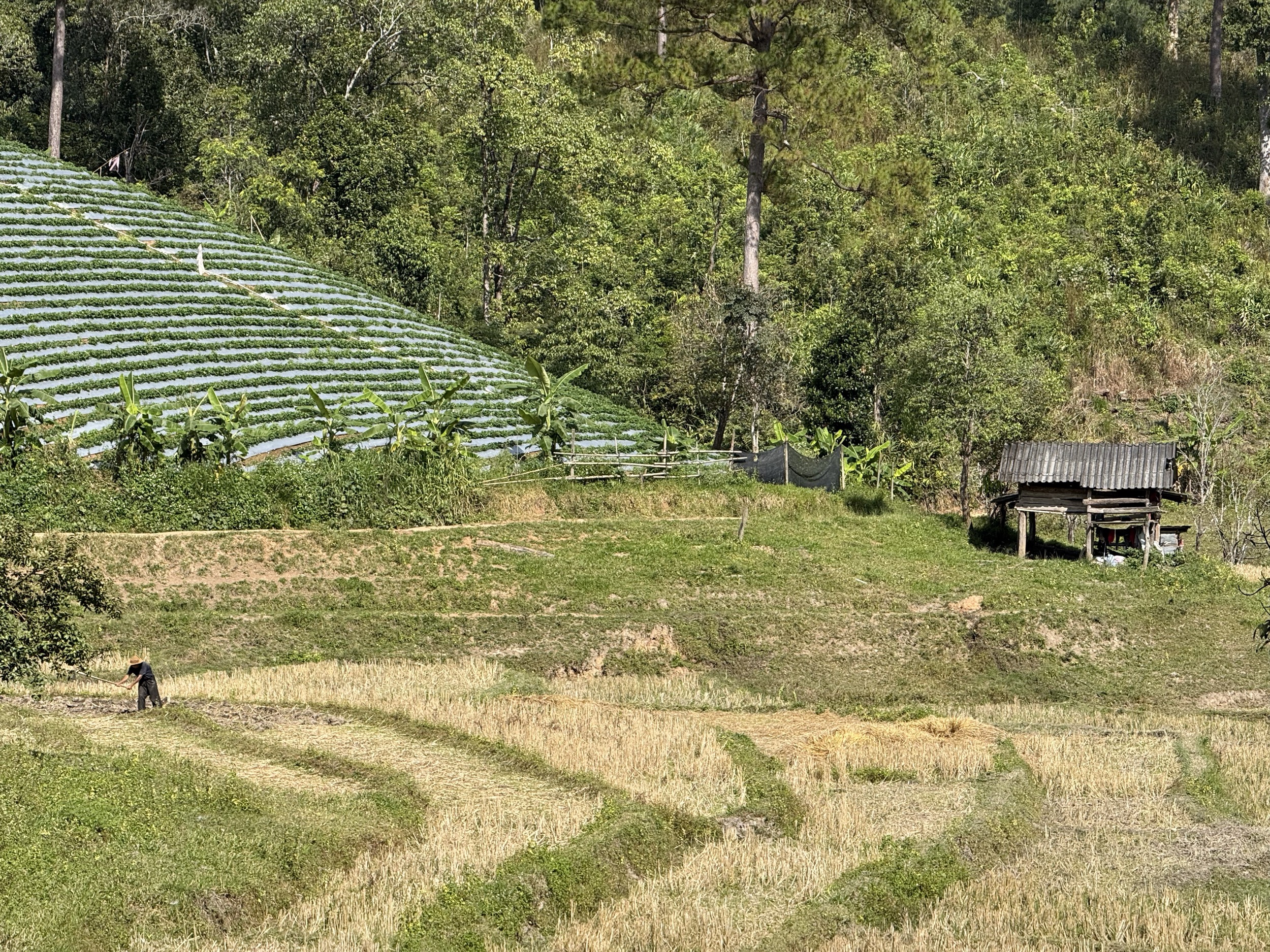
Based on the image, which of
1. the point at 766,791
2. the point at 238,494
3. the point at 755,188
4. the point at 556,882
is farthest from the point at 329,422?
the point at 556,882

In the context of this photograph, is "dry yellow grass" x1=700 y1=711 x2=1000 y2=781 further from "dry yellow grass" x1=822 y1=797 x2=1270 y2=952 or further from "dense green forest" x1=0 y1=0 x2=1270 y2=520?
"dense green forest" x1=0 y1=0 x2=1270 y2=520

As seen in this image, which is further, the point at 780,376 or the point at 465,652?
the point at 780,376

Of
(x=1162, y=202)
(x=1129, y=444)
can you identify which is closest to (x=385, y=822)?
(x=1129, y=444)

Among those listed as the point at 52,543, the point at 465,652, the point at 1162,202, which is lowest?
the point at 465,652

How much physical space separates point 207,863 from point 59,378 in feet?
79.6

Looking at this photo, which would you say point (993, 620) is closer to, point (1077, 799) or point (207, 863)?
point (1077, 799)

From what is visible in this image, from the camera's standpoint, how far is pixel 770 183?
43.7 m

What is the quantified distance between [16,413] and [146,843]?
18.8 m

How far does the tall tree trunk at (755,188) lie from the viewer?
41750 millimetres

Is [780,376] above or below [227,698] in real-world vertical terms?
above

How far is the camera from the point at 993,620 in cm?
3014

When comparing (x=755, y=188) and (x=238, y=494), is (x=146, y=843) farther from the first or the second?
(x=755, y=188)

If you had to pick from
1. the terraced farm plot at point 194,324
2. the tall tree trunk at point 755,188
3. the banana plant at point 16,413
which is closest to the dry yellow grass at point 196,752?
the banana plant at point 16,413

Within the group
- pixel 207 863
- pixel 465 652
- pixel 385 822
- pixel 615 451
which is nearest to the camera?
pixel 207 863
